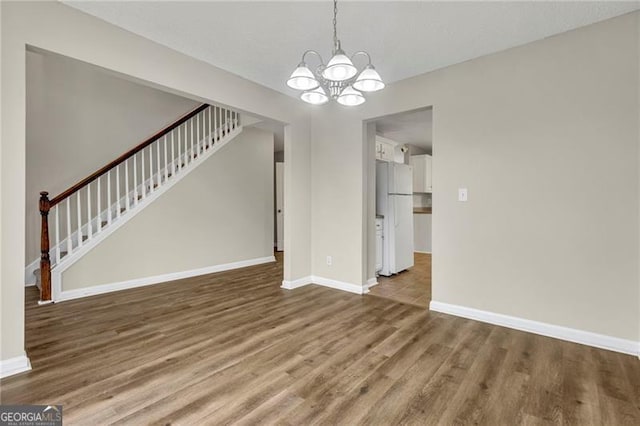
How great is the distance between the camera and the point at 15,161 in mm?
1982

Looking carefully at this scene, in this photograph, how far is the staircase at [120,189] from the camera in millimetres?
3494

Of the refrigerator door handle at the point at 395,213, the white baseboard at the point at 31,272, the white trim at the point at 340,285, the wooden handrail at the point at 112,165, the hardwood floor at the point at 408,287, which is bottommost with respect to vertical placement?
the hardwood floor at the point at 408,287

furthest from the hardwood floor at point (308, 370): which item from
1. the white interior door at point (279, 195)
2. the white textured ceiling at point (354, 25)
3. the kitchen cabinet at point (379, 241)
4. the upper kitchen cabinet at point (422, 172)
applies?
the upper kitchen cabinet at point (422, 172)

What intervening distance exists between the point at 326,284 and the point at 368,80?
9.43 ft

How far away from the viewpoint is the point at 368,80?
202 cm

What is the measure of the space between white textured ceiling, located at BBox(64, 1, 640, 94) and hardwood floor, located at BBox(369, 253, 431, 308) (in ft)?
8.54

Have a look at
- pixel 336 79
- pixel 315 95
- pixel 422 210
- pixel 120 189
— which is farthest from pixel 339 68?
pixel 422 210

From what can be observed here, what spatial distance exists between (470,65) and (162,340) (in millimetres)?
3782

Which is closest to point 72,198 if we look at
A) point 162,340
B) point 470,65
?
point 162,340

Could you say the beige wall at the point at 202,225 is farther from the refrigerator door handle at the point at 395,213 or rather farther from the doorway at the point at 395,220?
the refrigerator door handle at the point at 395,213

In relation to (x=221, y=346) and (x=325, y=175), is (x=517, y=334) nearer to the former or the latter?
(x=221, y=346)

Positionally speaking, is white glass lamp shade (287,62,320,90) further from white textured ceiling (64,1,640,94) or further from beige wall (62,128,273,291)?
beige wall (62,128,273,291)

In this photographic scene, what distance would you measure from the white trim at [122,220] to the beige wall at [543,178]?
301 cm

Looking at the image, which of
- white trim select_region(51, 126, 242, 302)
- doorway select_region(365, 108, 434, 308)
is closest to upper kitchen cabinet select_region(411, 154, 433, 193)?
doorway select_region(365, 108, 434, 308)
